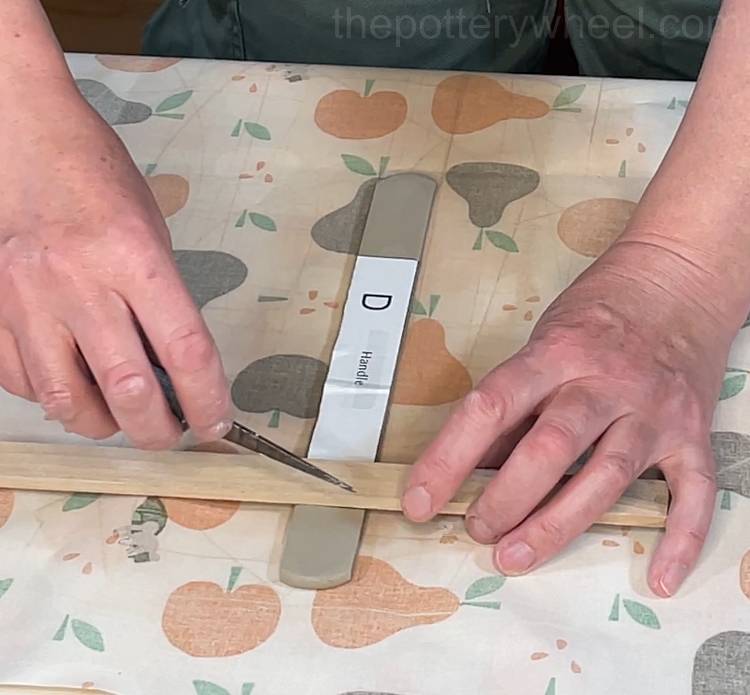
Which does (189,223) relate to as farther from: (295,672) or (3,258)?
(295,672)

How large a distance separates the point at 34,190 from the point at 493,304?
10.7 inches

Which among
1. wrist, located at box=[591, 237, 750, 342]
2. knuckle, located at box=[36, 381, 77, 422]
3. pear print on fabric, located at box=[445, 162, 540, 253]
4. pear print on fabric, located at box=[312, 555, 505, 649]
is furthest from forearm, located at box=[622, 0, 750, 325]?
knuckle, located at box=[36, 381, 77, 422]

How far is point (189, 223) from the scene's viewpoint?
0.74 meters

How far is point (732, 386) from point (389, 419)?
19 centimetres

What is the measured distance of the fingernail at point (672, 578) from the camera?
1.81 ft

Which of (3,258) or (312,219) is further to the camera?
(312,219)

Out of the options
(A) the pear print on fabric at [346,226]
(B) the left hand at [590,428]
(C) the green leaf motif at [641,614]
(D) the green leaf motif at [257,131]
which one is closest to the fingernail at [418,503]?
(B) the left hand at [590,428]

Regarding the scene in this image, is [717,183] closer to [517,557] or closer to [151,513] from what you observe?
[517,557]

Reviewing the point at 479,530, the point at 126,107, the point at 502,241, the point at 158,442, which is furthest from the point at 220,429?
the point at 126,107

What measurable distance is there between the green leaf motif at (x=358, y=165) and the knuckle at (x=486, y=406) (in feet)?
0.79

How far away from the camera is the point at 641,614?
21.5 inches

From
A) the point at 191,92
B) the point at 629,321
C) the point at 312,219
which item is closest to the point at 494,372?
the point at 629,321

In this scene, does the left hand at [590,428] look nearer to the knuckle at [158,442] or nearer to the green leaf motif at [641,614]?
the green leaf motif at [641,614]

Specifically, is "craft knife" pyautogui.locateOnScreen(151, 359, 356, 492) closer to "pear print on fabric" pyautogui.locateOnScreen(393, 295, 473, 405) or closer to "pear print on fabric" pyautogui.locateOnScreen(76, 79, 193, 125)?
"pear print on fabric" pyautogui.locateOnScreen(393, 295, 473, 405)
